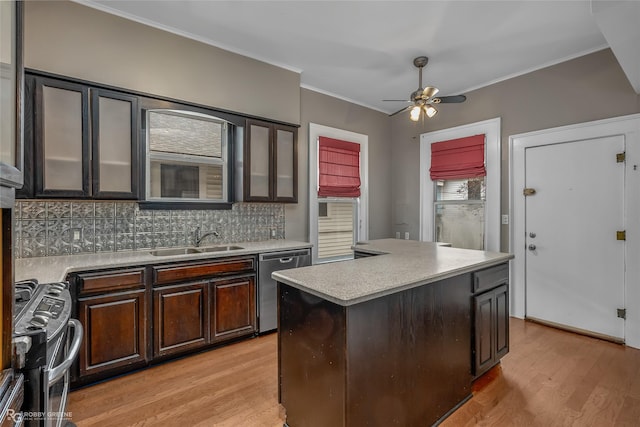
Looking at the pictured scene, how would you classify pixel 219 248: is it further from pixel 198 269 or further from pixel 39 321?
pixel 39 321

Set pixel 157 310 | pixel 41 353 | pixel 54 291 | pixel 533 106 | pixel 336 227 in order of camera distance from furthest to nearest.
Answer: pixel 336 227
pixel 533 106
pixel 157 310
pixel 54 291
pixel 41 353

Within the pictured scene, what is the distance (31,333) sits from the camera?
0.83 m

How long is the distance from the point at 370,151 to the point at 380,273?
3.40 metres

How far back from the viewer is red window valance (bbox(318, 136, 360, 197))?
4172 mm

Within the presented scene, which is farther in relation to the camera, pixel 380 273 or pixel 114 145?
pixel 114 145

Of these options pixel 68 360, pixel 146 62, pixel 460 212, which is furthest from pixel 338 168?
pixel 68 360

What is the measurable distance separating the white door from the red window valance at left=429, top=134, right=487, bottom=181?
567 mm

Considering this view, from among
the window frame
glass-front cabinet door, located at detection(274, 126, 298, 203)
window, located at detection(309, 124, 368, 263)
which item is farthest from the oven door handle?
window, located at detection(309, 124, 368, 263)

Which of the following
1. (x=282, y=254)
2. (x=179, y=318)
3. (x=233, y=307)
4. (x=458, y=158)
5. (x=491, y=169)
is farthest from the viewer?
(x=458, y=158)

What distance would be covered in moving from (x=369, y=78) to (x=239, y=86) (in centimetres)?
166

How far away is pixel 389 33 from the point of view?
2857mm

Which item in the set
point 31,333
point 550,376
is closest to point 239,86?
point 31,333

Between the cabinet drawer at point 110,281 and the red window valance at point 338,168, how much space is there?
2431 millimetres

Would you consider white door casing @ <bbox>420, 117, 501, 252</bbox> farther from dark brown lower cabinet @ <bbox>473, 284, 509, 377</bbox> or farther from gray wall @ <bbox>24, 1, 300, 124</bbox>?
gray wall @ <bbox>24, 1, 300, 124</bbox>
